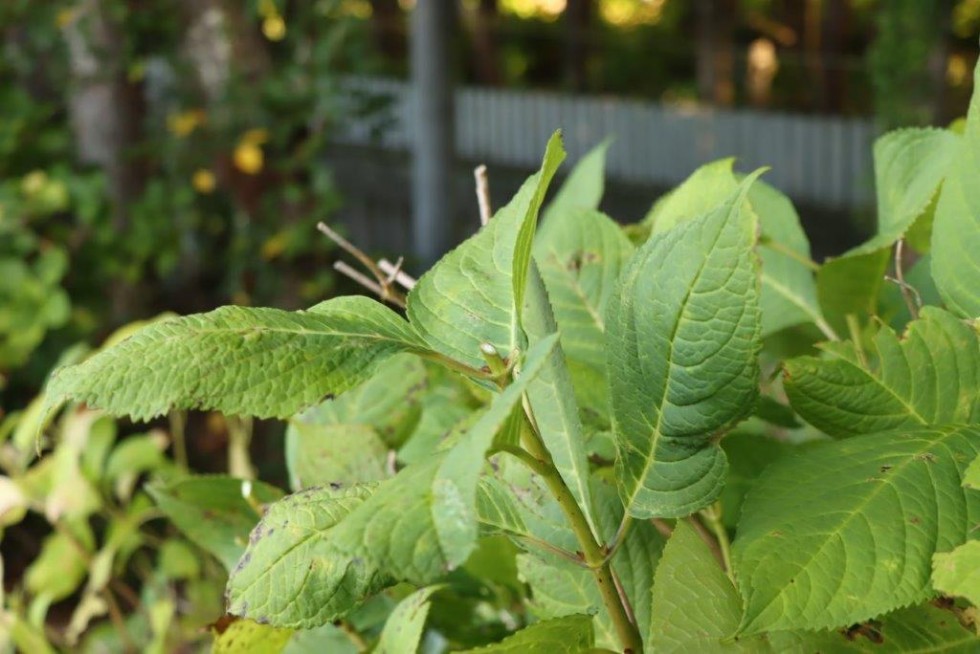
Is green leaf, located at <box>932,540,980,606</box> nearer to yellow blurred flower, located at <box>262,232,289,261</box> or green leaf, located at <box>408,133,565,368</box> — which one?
green leaf, located at <box>408,133,565,368</box>

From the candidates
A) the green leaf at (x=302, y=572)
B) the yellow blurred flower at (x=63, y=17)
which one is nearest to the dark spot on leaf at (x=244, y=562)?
the green leaf at (x=302, y=572)

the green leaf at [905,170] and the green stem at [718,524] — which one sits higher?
the green leaf at [905,170]

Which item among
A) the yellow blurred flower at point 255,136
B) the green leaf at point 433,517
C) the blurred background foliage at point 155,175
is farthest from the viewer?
the yellow blurred flower at point 255,136

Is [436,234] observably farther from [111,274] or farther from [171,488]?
[171,488]

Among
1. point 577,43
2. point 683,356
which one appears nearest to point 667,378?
point 683,356

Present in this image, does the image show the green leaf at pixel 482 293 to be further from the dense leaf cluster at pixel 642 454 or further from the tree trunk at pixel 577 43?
the tree trunk at pixel 577 43

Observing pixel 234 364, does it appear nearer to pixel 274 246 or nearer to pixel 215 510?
pixel 215 510

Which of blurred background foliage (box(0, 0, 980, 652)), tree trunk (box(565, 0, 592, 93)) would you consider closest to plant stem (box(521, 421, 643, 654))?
blurred background foliage (box(0, 0, 980, 652))

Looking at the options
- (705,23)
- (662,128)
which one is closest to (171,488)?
(662,128)
